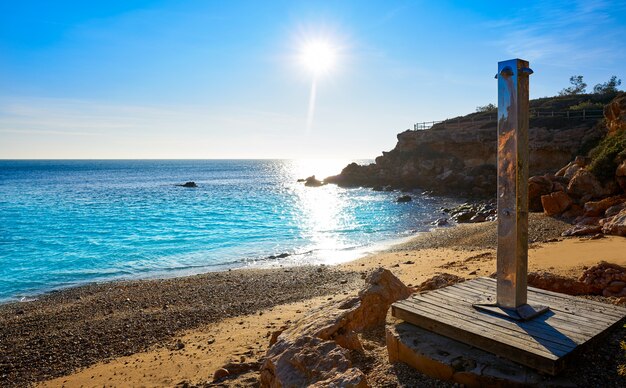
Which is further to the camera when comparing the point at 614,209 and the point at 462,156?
the point at 462,156

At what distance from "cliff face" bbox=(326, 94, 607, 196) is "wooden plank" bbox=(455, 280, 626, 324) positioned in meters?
34.0

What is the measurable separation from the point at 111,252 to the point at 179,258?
4.20m

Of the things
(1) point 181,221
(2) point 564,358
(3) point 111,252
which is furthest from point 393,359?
(1) point 181,221

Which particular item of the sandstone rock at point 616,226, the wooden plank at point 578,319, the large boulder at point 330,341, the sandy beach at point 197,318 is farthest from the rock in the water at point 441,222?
the wooden plank at point 578,319

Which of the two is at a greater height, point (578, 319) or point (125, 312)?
point (578, 319)

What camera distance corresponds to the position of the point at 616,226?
13.0 meters

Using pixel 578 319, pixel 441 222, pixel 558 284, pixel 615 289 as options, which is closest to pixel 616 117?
pixel 441 222

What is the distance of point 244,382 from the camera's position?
19.1 feet

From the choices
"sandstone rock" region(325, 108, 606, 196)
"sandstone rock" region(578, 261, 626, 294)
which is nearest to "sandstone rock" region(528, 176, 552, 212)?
"sandstone rock" region(578, 261, 626, 294)

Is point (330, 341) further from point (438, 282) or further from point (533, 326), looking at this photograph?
point (438, 282)

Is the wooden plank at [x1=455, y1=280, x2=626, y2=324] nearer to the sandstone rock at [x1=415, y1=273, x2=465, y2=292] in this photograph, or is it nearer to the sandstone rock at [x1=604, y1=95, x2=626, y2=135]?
the sandstone rock at [x1=415, y1=273, x2=465, y2=292]

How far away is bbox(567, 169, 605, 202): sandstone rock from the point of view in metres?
18.3

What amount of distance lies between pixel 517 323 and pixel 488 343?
0.57 metres

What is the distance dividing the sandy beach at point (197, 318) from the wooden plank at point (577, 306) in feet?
0.89
